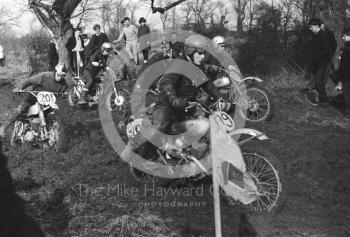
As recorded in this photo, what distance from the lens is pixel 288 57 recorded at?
15.2 m

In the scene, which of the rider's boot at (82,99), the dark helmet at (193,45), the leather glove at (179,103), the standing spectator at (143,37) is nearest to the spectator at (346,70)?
the dark helmet at (193,45)

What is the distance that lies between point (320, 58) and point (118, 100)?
5391mm

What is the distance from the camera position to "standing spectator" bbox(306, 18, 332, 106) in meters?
10.8

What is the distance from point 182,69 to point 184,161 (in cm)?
122

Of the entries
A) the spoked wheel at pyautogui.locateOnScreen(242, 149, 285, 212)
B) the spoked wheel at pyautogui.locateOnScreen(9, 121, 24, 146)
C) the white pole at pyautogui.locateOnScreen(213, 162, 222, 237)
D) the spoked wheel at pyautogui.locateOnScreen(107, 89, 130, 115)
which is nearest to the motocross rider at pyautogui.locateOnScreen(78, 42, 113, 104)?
the spoked wheel at pyautogui.locateOnScreen(107, 89, 130, 115)

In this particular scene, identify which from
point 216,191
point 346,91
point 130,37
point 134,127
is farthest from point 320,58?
point 216,191

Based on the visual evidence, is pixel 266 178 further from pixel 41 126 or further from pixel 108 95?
pixel 108 95

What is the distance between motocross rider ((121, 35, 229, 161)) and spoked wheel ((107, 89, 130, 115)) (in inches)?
220

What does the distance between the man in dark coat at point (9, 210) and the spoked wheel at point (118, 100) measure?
32.8ft

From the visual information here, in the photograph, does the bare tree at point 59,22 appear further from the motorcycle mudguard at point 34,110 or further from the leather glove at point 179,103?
the leather glove at point 179,103

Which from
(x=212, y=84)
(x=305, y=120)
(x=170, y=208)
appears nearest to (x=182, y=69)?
(x=212, y=84)

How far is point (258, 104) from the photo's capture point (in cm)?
930

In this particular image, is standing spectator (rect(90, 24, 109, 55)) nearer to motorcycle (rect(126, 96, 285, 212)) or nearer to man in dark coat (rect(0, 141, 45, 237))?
motorcycle (rect(126, 96, 285, 212))

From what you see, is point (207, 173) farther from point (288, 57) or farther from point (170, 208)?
point (288, 57)
